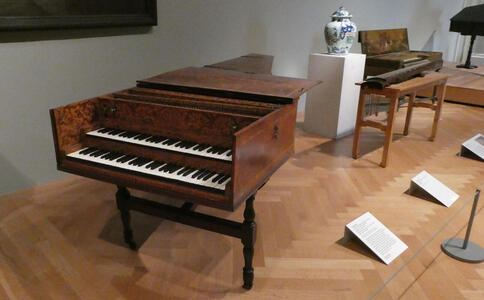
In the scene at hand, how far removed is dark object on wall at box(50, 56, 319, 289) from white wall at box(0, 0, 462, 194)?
4.11 ft

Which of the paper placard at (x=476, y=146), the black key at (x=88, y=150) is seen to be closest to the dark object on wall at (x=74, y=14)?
the black key at (x=88, y=150)

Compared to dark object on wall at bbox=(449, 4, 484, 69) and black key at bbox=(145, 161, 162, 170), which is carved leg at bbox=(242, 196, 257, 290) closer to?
black key at bbox=(145, 161, 162, 170)

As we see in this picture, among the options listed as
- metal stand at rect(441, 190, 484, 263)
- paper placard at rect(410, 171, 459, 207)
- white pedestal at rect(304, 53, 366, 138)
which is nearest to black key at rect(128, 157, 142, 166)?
metal stand at rect(441, 190, 484, 263)

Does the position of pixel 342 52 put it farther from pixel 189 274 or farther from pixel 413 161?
pixel 189 274

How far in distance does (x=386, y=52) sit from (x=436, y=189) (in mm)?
4016

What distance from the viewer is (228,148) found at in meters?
1.91

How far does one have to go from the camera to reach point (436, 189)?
326 cm

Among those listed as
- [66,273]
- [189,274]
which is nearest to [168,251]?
[189,274]

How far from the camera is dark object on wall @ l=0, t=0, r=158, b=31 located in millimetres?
2811

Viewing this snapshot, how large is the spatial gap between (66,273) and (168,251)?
1.93 ft

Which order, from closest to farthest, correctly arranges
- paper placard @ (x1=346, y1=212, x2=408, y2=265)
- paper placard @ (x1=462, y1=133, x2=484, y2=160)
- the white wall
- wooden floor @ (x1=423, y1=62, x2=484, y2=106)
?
paper placard @ (x1=346, y1=212, x2=408, y2=265) < the white wall < paper placard @ (x1=462, y1=133, x2=484, y2=160) < wooden floor @ (x1=423, y1=62, x2=484, y2=106)

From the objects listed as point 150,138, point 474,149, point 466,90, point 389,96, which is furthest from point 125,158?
point 466,90

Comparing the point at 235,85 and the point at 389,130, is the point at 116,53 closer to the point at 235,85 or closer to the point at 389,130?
the point at 235,85

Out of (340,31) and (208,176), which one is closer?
(208,176)
